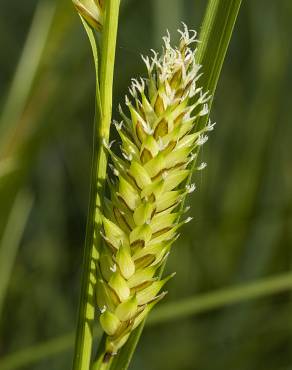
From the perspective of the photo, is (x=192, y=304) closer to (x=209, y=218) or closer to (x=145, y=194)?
(x=145, y=194)

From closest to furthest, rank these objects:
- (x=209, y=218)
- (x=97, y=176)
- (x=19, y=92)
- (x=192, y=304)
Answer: (x=97, y=176) < (x=192, y=304) < (x=19, y=92) < (x=209, y=218)

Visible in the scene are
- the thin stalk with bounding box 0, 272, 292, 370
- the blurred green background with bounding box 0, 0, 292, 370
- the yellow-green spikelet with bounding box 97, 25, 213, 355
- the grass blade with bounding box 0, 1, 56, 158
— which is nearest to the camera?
the yellow-green spikelet with bounding box 97, 25, 213, 355

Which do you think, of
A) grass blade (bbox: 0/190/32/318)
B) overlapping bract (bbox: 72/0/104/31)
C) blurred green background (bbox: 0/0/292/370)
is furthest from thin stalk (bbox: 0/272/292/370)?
overlapping bract (bbox: 72/0/104/31)

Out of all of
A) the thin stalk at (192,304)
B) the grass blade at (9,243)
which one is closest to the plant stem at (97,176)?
the thin stalk at (192,304)

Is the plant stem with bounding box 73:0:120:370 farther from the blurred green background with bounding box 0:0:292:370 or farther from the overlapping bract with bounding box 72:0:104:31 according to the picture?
the blurred green background with bounding box 0:0:292:370

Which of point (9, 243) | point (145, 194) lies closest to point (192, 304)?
point (9, 243)

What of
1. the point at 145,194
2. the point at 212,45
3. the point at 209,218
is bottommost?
the point at 209,218
